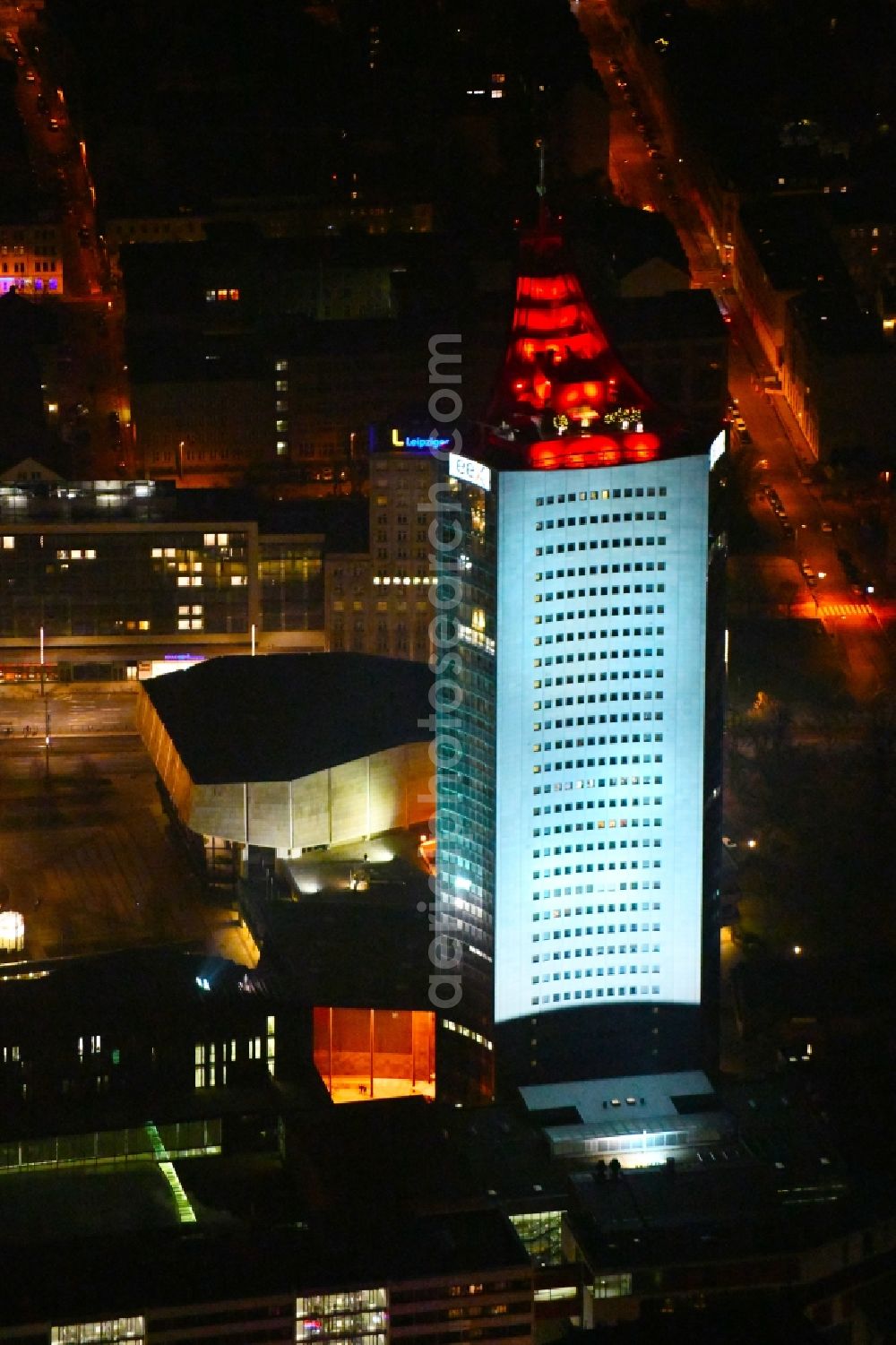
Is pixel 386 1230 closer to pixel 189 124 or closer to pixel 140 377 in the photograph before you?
pixel 140 377

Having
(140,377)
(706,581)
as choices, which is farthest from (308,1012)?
(140,377)

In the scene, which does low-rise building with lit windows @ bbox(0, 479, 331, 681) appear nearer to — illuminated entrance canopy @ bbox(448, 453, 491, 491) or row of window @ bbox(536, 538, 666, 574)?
illuminated entrance canopy @ bbox(448, 453, 491, 491)

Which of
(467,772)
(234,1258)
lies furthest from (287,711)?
(234,1258)

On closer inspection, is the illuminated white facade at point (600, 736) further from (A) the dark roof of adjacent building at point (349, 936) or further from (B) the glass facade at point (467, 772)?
(A) the dark roof of adjacent building at point (349, 936)

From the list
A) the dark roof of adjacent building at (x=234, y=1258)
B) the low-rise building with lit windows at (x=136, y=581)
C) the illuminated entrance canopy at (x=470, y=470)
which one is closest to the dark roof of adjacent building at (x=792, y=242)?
the low-rise building with lit windows at (x=136, y=581)

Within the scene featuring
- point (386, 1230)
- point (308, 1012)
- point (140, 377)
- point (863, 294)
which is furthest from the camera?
point (863, 294)

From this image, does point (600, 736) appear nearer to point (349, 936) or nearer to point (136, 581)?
point (349, 936)

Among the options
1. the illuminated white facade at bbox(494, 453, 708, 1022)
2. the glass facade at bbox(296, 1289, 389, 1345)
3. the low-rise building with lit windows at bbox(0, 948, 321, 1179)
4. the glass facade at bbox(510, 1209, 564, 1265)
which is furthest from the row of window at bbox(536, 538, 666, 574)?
the glass facade at bbox(296, 1289, 389, 1345)
